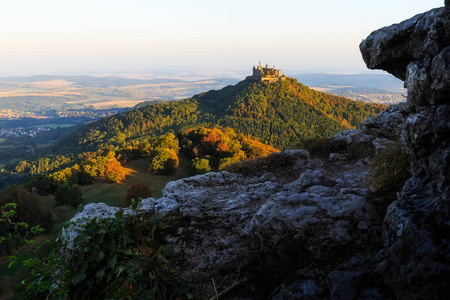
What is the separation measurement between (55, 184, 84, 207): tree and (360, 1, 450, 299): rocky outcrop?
32916 millimetres

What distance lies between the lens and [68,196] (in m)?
30.4

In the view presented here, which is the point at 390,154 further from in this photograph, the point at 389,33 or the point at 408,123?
the point at 389,33

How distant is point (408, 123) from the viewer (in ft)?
10.0

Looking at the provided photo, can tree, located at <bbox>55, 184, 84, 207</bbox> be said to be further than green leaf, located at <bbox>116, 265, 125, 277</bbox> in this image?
Yes

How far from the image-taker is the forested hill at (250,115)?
99.2 metres

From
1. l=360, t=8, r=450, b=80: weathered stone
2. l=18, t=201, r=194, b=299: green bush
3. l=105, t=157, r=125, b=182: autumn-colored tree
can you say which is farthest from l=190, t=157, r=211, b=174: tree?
l=18, t=201, r=194, b=299: green bush

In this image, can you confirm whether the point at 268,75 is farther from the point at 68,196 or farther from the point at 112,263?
the point at 112,263

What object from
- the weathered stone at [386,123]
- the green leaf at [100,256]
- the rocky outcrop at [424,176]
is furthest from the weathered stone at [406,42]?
the weathered stone at [386,123]

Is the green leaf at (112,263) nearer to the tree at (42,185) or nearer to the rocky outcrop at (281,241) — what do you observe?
the rocky outcrop at (281,241)

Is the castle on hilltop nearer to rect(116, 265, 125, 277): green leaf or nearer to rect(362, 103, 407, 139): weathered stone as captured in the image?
rect(362, 103, 407, 139): weathered stone

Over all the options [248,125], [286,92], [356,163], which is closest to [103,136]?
[248,125]

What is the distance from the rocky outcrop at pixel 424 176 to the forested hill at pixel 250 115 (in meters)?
87.4

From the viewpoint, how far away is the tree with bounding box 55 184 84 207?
3017 cm

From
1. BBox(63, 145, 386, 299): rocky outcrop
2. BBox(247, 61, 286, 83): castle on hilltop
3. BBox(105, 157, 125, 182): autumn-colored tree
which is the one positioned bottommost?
BBox(105, 157, 125, 182): autumn-colored tree
